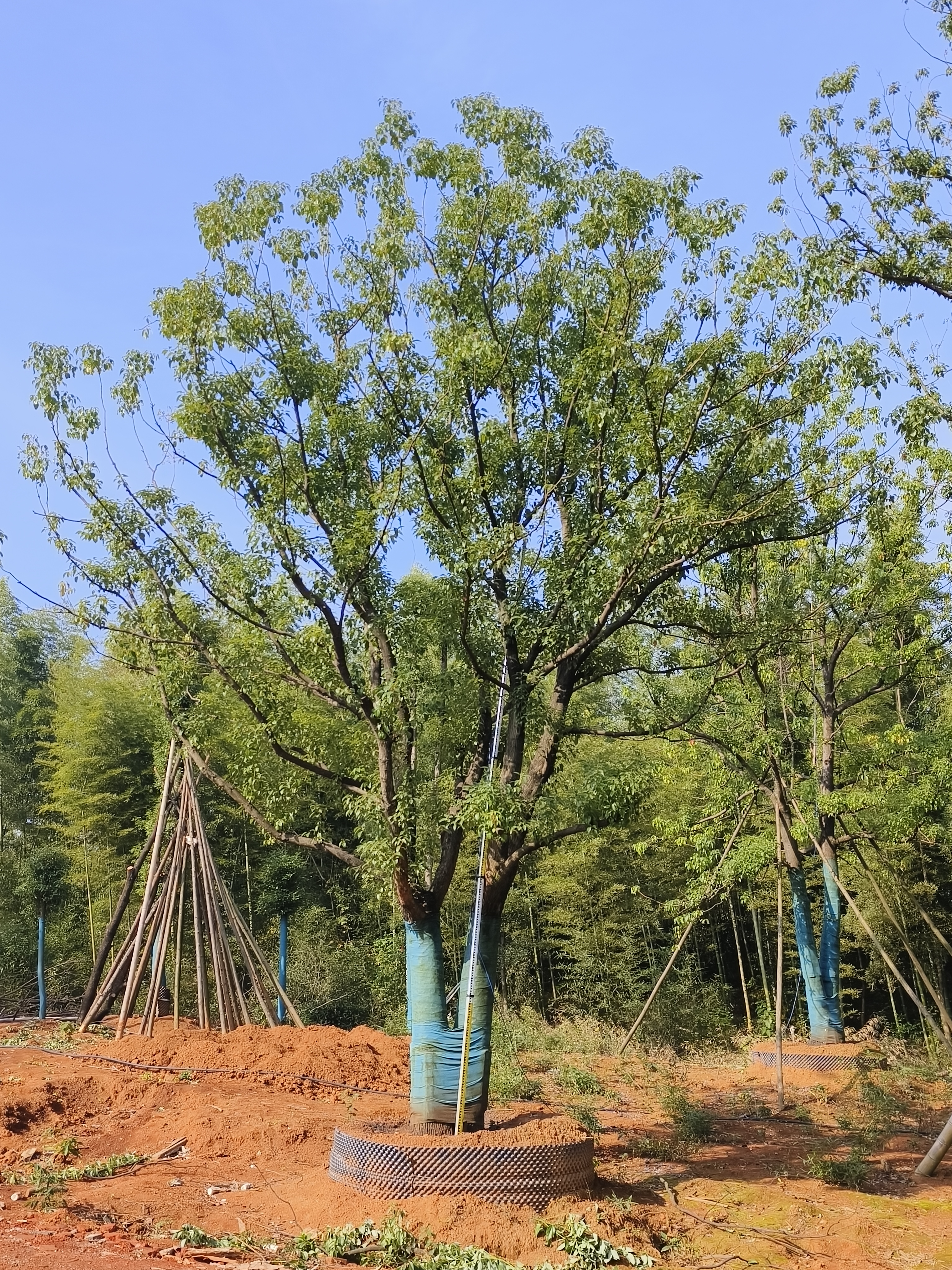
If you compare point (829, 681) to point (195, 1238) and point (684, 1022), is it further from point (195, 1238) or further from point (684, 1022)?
point (195, 1238)

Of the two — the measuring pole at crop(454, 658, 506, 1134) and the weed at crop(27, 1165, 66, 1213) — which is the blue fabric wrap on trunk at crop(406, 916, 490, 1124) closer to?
the measuring pole at crop(454, 658, 506, 1134)

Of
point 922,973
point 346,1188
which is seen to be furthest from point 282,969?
point 922,973

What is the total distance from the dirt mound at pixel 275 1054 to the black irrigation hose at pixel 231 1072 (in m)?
0.02

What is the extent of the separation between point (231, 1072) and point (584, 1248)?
4613mm

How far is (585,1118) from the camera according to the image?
26.7ft

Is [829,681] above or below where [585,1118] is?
above

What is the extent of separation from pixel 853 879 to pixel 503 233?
11.7m

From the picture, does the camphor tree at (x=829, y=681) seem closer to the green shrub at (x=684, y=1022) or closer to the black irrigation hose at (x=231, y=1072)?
the green shrub at (x=684, y=1022)

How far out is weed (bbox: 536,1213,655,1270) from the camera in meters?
5.10

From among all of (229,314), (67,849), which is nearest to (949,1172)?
(229,314)

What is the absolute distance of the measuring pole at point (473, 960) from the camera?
631cm

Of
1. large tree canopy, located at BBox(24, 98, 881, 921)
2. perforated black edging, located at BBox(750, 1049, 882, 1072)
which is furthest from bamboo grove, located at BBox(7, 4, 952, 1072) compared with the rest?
perforated black edging, located at BBox(750, 1049, 882, 1072)

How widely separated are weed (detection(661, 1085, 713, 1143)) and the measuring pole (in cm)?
251

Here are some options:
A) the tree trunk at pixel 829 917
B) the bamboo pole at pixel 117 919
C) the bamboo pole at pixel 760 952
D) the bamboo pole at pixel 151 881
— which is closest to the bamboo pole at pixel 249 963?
the bamboo pole at pixel 151 881
